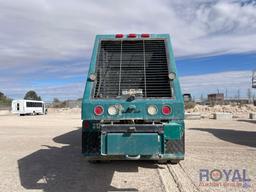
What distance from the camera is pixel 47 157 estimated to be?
10680 millimetres

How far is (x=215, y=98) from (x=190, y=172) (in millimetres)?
64869

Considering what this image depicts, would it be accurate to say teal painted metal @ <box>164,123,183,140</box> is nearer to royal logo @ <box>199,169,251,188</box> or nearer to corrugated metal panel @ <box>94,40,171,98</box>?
corrugated metal panel @ <box>94,40,171,98</box>

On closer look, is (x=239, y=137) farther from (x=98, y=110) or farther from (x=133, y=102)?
(x=98, y=110)

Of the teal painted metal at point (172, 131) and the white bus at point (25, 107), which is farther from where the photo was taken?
the white bus at point (25, 107)

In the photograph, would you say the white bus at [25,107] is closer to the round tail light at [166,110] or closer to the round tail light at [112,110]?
the round tail light at [112,110]

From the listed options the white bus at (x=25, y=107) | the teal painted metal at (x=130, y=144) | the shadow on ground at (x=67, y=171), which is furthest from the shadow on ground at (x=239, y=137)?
the white bus at (x=25, y=107)

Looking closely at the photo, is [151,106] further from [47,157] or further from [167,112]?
[47,157]

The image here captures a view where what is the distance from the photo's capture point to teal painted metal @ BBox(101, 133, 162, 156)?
6.80 m

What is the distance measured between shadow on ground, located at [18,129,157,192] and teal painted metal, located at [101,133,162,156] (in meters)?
0.72

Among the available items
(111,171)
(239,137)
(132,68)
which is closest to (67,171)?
(111,171)

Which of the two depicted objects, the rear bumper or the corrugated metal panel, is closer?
the rear bumper

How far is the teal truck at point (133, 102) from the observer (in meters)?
6.87

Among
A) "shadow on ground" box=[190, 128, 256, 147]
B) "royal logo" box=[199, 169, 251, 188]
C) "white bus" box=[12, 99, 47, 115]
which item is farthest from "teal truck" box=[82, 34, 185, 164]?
"white bus" box=[12, 99, 47, 115]

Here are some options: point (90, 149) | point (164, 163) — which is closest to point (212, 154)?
point (164, 163)
